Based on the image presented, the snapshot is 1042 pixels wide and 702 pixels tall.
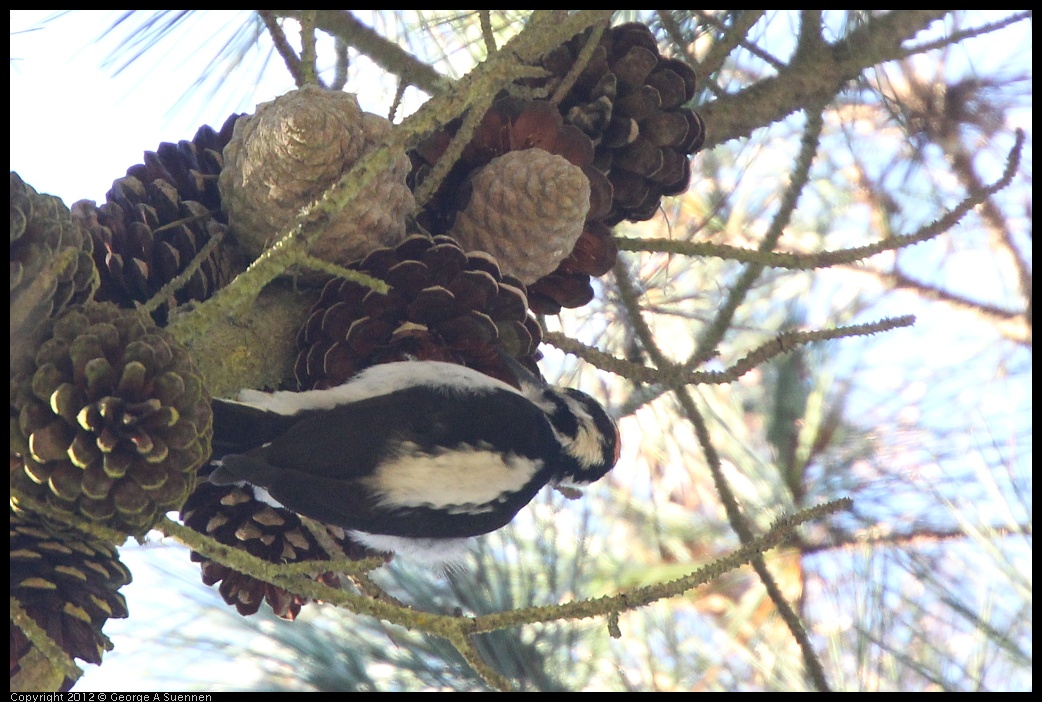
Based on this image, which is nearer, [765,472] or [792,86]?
[792,86]

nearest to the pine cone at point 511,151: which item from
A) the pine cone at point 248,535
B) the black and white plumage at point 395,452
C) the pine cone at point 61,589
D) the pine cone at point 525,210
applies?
the pine cone at point 525,210

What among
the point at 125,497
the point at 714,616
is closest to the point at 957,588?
the point at 714,616

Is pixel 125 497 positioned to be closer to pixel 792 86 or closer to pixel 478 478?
pixel 478 478

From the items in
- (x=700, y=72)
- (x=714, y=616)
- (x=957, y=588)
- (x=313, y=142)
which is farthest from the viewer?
(x=714, y=616)

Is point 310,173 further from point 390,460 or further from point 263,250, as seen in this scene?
point 390,460

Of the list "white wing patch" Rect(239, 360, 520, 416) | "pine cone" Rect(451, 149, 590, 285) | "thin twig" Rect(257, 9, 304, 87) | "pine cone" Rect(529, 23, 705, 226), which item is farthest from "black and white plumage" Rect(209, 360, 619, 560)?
"thin twig" Rect(257, 9, 304, 87)

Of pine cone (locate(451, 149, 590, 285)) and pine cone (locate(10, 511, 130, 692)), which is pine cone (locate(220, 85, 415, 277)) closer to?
pine cone (locate(451, 149, 590, 285))

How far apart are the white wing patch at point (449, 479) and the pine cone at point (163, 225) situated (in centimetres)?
27

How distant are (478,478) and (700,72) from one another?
0.67 metres

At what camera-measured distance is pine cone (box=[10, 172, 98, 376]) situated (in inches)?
27.0

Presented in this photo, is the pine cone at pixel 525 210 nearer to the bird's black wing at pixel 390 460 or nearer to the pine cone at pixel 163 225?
the bird's black wing at pixel 390 460

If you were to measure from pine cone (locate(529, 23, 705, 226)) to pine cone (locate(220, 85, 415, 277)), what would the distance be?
0.91 feet

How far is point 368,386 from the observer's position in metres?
0.94

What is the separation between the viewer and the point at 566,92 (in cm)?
110
